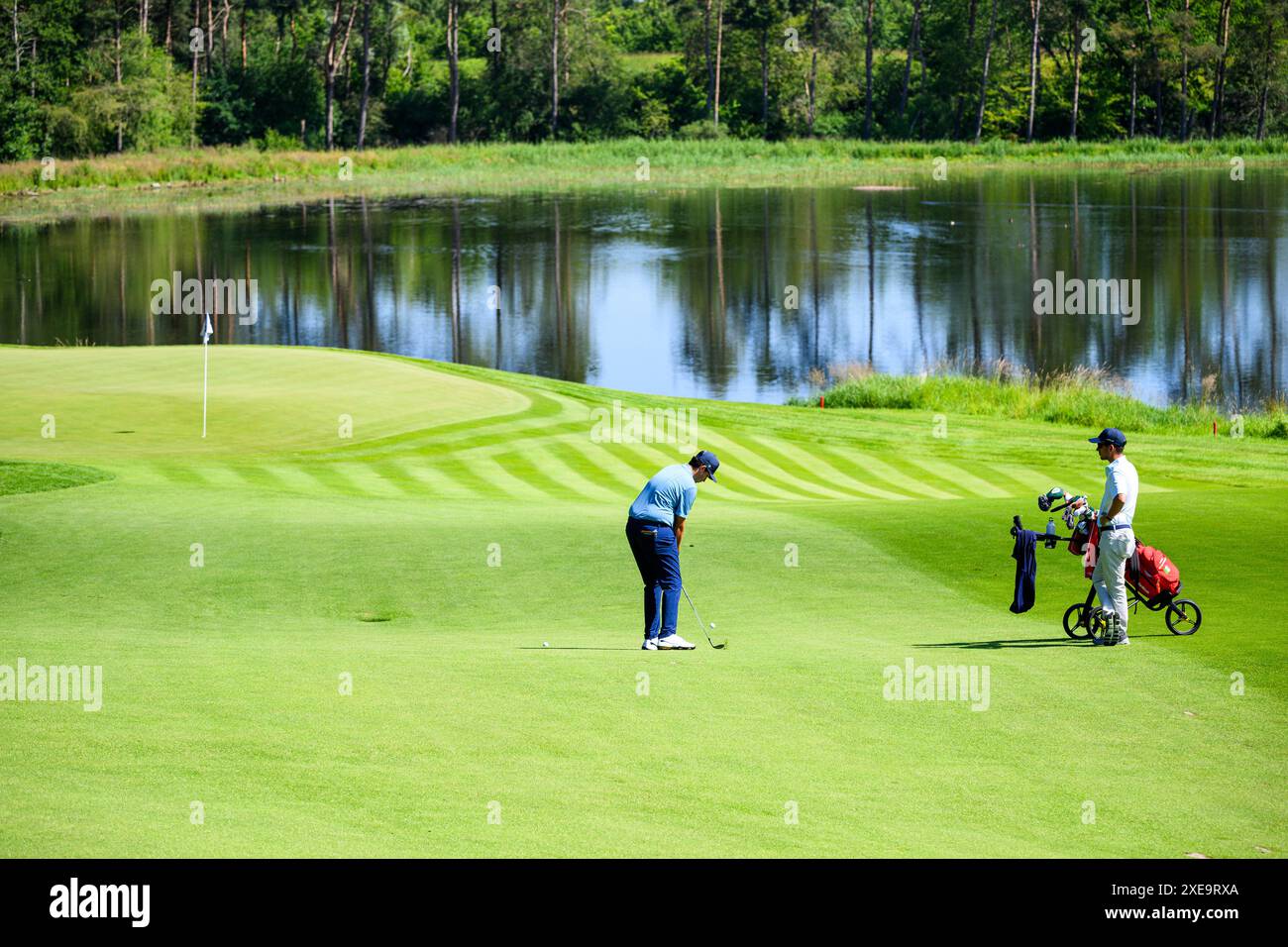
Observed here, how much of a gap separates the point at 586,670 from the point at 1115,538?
4.71 meters

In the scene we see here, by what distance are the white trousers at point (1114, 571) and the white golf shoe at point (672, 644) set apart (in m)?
3.49

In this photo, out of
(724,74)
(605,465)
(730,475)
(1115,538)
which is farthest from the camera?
(724,74)

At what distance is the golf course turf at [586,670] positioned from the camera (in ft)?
28.1

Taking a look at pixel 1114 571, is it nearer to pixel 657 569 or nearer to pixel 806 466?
pixel 657 569

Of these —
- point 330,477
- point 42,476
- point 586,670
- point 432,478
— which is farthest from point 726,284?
point 586,670

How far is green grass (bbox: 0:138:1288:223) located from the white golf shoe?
85544mm

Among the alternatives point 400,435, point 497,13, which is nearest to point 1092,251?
point 400,435

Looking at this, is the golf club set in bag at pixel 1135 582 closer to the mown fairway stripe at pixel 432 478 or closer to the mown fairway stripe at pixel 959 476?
the mown fairway stripe at pixel 959 476

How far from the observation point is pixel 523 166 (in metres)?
113

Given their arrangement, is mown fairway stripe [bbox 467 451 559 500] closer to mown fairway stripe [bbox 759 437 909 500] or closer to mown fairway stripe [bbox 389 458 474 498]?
mown fairway stripe [bbox 389 458 474 498]

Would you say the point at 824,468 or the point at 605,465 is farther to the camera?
the point at 824,468

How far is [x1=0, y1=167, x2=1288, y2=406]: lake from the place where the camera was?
49000 mm

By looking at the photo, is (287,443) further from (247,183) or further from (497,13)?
(497,13)

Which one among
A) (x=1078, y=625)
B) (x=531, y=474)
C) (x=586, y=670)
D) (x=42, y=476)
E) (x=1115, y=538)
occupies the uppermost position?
(x=1115, y=538)
